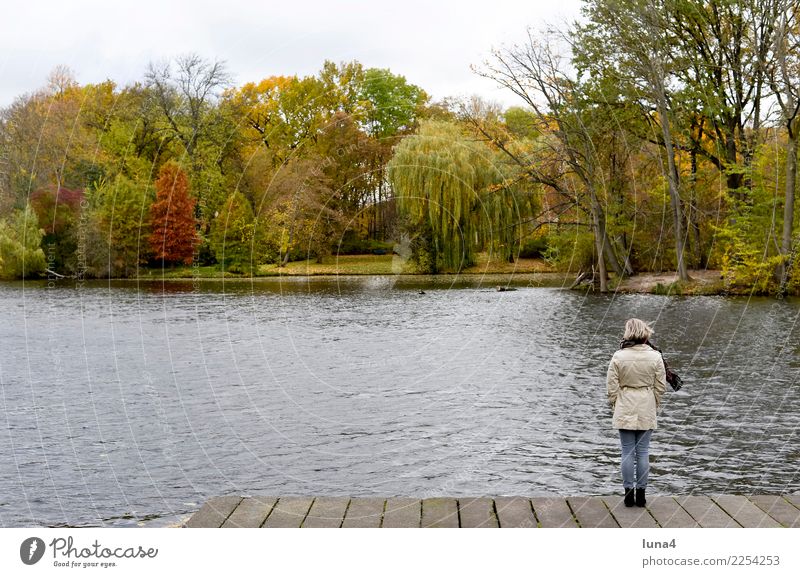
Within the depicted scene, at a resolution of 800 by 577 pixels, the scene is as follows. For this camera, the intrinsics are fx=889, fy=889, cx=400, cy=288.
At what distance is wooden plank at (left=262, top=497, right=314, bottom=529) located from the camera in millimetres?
7543

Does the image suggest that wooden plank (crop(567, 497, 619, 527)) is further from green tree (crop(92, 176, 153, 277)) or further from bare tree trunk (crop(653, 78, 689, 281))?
green tree (crop(92, 176, 153, 277))

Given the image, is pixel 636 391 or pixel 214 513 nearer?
pixel 214 513

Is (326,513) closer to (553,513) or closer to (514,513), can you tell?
(514,513)

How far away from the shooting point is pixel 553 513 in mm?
7684

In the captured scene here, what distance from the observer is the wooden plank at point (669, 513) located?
7.44 m

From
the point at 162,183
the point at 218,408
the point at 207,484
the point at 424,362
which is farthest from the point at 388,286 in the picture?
the point at 207,484

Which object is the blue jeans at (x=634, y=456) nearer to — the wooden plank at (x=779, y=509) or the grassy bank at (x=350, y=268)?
the wooden plank at (x=779, y=509)

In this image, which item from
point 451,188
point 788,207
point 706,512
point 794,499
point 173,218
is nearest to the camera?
point 706,512

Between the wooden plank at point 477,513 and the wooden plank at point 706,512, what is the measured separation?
1.71 m

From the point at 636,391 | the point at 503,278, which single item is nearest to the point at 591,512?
the point at 636,391

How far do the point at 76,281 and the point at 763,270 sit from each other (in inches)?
1719

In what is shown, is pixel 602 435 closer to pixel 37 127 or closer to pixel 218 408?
pixel 218 408

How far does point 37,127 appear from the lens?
47312mm

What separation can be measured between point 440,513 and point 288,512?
4.39 ft
